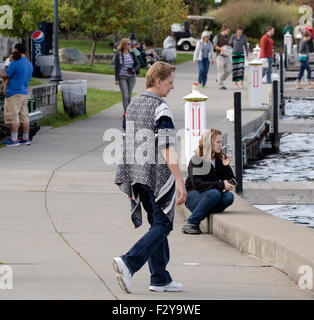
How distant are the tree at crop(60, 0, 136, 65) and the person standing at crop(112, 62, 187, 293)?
99.9ft

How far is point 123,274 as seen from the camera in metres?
7.22

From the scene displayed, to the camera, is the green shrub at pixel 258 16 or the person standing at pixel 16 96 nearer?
the person standing at pixel 16 96

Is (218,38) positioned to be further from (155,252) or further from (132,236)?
(155,252)

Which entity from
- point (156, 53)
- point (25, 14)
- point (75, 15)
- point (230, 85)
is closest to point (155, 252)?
point (25, 14)

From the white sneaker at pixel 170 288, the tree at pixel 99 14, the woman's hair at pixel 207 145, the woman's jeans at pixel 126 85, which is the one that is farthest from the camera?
the tree at pixel 99 14

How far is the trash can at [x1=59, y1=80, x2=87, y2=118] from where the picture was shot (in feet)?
69.2

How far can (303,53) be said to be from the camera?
31062 mm

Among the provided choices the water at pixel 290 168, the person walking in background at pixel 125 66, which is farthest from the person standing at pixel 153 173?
the person walking in background at pixel 125 66

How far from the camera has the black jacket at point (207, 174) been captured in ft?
33.4

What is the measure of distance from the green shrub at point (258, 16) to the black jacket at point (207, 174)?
52611mm

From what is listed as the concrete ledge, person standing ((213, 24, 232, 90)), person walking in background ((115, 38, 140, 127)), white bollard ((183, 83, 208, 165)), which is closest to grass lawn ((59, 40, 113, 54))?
person standing ((213, 24, 232, 90))

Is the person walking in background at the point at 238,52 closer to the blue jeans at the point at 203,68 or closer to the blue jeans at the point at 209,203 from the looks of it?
the blue jeans at the point at 203,68

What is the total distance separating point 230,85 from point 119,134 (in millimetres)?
13249

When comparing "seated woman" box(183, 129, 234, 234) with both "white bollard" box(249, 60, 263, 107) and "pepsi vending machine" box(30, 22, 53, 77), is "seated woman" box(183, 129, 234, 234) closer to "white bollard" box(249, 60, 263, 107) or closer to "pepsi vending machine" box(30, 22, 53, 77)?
"white bollard" box(249, 60, 263, 107)
